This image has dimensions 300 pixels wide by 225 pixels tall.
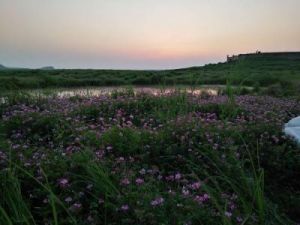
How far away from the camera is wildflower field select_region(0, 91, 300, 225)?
3.34m

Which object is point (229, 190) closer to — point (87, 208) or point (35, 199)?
point (87, 208)

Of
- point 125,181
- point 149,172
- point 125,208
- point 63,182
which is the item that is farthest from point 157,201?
point 149,172

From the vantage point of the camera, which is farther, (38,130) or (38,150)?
(38,130)

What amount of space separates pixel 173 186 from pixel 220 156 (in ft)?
2.96

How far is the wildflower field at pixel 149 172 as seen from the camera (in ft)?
11.0

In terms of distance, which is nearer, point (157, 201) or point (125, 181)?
point (157, 201)

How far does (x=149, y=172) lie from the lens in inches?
174

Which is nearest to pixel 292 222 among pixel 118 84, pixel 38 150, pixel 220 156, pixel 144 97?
pixel 220 156

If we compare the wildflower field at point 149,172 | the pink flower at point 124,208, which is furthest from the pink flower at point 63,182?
the pink flower at point 124,208

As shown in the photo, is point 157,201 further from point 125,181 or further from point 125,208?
point 125,181

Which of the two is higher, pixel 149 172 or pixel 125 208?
pixel 125 208

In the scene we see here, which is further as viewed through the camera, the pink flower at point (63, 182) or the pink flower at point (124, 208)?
the pink flower at point (63, 182)

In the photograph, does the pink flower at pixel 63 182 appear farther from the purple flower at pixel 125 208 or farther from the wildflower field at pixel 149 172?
the purple flower at pixel 125 208

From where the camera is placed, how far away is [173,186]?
4254 mm
